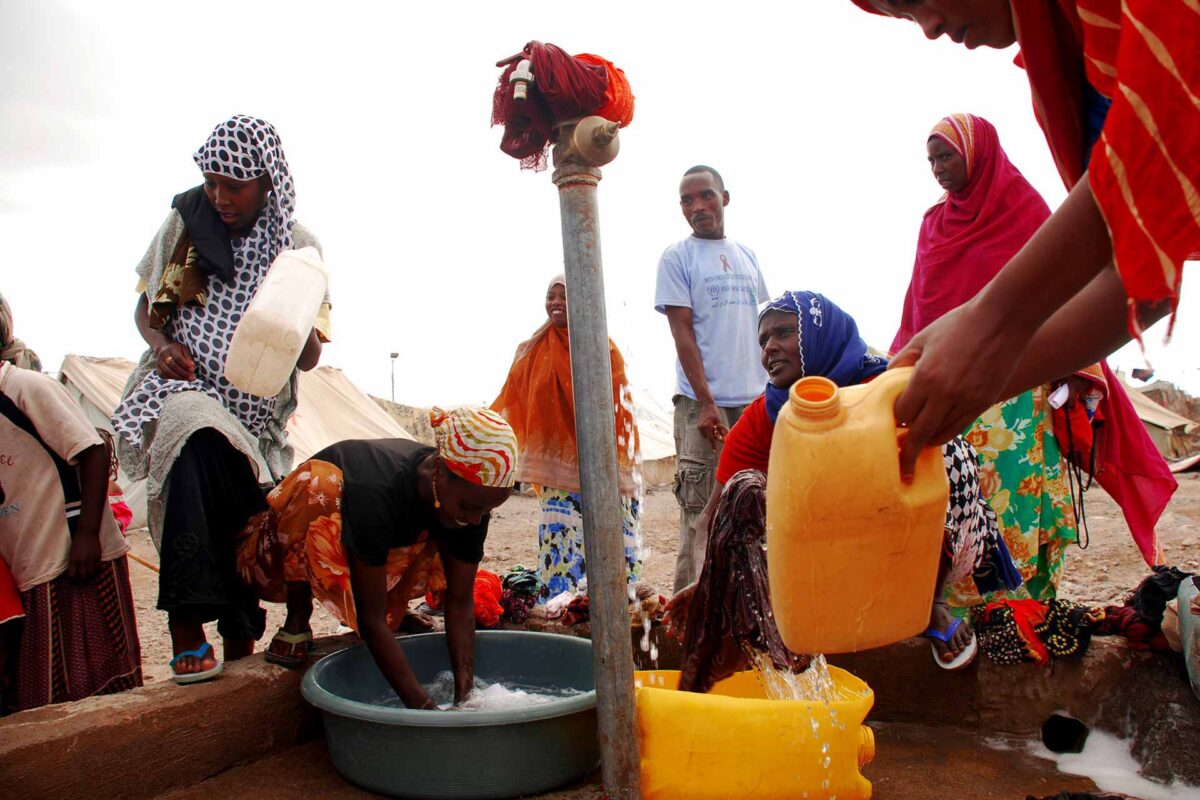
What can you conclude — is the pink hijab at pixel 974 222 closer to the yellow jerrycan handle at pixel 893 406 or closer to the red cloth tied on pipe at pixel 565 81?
the red cloth tied on pipe at pixel 565 81

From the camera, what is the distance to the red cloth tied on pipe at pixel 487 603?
3195 millimetres

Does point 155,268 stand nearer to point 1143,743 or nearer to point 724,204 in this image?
point 724,204

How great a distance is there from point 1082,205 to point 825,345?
176 cm

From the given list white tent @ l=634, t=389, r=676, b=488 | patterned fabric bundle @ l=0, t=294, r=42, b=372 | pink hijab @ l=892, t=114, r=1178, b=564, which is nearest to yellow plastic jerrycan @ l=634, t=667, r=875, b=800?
pink hijab @ l=892, t=114, r=1178, b=564

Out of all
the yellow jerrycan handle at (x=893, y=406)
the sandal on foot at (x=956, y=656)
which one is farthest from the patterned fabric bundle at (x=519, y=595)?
the yellow jerrycan handle at (x=893, y=406)

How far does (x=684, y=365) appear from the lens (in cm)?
395

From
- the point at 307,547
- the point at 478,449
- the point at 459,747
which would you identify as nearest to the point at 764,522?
the point at 478,449

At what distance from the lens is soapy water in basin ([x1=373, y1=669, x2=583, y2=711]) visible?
2.74m

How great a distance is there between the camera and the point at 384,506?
2.52m

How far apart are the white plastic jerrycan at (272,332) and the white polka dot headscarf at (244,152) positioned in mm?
277

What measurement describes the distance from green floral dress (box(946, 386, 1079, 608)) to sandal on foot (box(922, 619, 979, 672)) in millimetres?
372

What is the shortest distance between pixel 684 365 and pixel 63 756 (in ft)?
8.54

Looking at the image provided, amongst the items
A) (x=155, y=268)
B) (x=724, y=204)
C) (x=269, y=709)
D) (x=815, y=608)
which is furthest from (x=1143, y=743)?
(x=155, y=268)

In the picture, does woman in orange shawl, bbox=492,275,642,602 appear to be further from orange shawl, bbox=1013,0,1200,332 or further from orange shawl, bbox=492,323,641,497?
orange shawl, bbox=1013,0,1200,332
